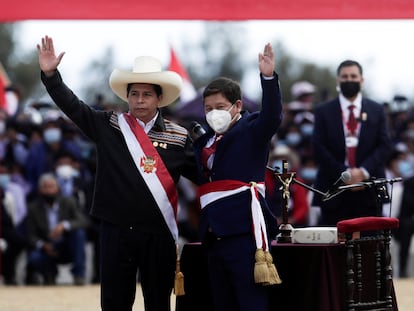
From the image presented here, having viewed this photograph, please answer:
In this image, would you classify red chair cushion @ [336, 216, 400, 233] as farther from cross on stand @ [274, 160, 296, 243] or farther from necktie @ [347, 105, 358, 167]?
necktie @ [347, 105, 358, 167]

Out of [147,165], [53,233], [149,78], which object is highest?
[149,78]

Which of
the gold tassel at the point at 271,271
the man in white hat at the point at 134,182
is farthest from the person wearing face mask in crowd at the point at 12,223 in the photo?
the gold tassel at the point at 271,271

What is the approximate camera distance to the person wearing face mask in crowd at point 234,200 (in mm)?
6941

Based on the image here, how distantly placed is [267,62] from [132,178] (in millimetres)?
1229

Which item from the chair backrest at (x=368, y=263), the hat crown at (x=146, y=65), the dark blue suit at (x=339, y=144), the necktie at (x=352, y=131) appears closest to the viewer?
the chair backrest at (x=368, y=263)

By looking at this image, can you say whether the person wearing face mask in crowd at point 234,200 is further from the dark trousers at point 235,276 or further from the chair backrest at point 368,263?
the chair backrest at point 368,263

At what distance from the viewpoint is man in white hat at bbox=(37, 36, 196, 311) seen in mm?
7246

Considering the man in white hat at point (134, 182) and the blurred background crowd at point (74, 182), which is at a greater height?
the blurred background crowd at point (74, 182)

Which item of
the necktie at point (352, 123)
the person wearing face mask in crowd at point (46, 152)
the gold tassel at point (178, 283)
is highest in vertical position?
the person wearing face mask in crowd at point (46, 152)

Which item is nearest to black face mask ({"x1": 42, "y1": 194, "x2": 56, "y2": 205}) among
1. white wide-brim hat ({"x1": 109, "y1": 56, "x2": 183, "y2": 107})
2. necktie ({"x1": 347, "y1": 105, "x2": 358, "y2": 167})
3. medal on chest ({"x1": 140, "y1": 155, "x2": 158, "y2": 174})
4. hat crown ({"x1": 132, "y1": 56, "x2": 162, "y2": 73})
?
necktie ({"x1": 347, "y1": 105, "x2": 358, "y2": 167})

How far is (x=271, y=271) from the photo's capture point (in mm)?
6812
